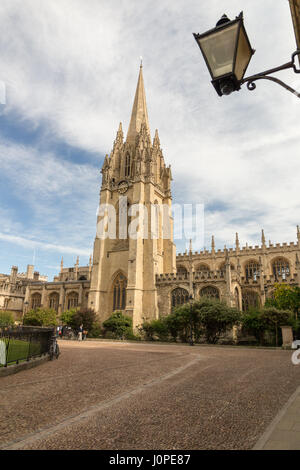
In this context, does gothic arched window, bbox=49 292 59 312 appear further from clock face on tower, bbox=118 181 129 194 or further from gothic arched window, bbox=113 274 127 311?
clock face on tower, bbox=118 181 129 194

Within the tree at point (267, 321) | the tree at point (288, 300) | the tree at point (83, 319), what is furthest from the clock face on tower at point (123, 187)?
the tree at point (267, 321)

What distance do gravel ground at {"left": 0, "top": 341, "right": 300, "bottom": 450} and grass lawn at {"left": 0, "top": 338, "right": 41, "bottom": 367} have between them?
3.69 ft

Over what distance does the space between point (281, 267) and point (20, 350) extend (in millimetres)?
38657

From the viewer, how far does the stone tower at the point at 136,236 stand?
32.2m

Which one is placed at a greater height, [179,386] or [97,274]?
[97,274]

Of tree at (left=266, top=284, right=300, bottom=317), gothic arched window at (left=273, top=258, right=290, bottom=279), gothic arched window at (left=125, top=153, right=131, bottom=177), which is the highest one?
gothic arched window at (left=125, top=153, right=131, bottom=177)

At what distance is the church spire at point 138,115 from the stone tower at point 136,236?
0.18m

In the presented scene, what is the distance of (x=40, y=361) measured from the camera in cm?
1105

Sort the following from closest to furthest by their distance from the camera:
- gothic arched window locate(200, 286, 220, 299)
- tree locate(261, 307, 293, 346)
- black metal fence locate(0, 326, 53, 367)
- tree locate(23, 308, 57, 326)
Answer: black metal fence locate(0, 326, 53, 367) → tree locate(261, 307, 293, 346) → gothic arched window locate(200, 286, 220, 299) → tree locate(23, 308, 57, 326)

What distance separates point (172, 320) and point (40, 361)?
1498 centimetres

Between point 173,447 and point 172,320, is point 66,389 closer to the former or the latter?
point 173,447

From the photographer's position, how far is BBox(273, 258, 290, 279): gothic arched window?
4106 centimetres

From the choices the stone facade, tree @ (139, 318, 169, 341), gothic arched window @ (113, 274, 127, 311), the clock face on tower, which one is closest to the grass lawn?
tree @ (139, 318, 169, 341)

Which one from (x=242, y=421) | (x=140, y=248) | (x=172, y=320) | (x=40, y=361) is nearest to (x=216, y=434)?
(x=242, y=421)
